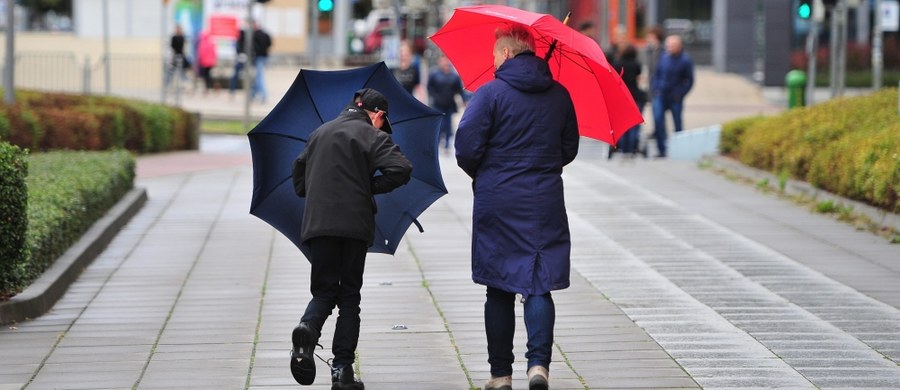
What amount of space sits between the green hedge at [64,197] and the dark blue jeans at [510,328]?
3.34 m

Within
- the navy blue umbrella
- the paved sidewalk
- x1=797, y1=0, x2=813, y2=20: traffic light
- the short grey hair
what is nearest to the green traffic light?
x1=797, y1=0, x2=813, y2=20: traffic light

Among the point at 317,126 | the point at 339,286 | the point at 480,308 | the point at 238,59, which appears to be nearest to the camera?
the point at 339,286

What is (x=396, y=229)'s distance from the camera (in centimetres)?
766

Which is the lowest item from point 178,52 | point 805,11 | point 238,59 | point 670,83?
point 670,83

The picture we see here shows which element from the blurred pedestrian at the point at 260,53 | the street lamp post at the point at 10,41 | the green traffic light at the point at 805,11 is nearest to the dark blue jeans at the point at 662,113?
the green traffic light at the point at 805,11

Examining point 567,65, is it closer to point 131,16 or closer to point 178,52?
point 178,52

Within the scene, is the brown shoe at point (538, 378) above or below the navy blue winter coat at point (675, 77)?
below

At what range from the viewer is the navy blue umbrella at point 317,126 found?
753 cm

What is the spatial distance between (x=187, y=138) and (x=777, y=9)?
22.9 metres

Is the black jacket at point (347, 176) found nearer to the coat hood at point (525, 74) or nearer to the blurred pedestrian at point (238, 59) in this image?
the coat hood at point (525, 74)

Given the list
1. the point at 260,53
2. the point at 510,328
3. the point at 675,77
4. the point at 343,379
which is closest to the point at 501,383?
the point at 510,328

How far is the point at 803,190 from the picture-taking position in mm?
15461

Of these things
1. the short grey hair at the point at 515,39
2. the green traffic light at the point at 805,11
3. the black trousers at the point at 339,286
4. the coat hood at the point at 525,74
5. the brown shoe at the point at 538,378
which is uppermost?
the green traffic light at the point at 805,11

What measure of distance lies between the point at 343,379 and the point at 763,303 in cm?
348
